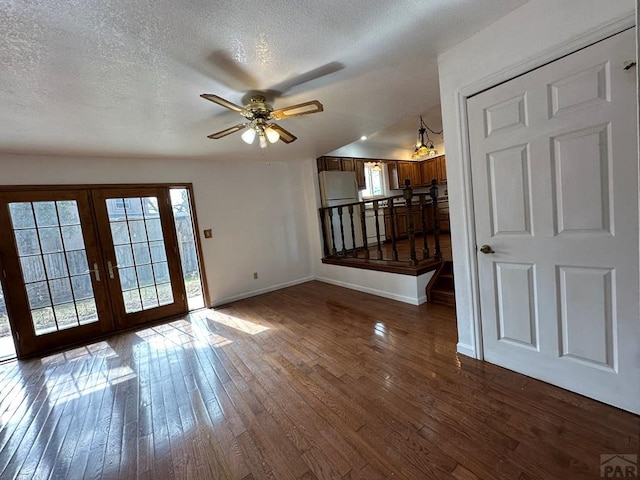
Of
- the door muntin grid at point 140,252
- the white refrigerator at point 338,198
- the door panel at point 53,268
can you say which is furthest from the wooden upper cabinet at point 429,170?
the door panel at point 53,268

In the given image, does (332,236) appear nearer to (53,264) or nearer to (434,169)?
(53,264)

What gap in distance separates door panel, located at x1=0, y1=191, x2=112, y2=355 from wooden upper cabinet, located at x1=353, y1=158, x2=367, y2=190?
4761 millimetres

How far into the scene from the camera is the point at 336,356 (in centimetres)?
250

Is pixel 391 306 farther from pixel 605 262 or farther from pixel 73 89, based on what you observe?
pixel 73 89

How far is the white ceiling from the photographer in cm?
140

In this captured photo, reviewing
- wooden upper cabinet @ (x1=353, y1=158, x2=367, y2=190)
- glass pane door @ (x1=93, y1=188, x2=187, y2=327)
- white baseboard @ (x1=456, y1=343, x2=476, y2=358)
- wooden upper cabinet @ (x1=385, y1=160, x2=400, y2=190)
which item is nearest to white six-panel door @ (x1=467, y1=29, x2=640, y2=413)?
white baseboard @ (x1=456, y1=343, x2=476, y2=358)

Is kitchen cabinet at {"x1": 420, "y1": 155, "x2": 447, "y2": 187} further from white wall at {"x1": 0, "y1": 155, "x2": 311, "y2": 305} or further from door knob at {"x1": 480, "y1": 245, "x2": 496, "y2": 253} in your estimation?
door knob at {"x1": 480, "y1": 245, "x2": 496, "y2": 253}

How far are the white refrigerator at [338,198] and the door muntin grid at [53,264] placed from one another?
368 centimetres

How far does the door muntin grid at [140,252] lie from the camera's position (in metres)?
3.78

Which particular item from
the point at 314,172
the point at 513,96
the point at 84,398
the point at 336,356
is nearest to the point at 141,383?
the point at 84,398

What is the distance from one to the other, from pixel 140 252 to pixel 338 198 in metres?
3.42

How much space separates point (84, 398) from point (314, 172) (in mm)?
4342

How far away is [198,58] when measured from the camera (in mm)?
1757

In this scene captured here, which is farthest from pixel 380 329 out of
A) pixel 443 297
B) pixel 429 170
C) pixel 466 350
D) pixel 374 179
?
pixel 429 170
